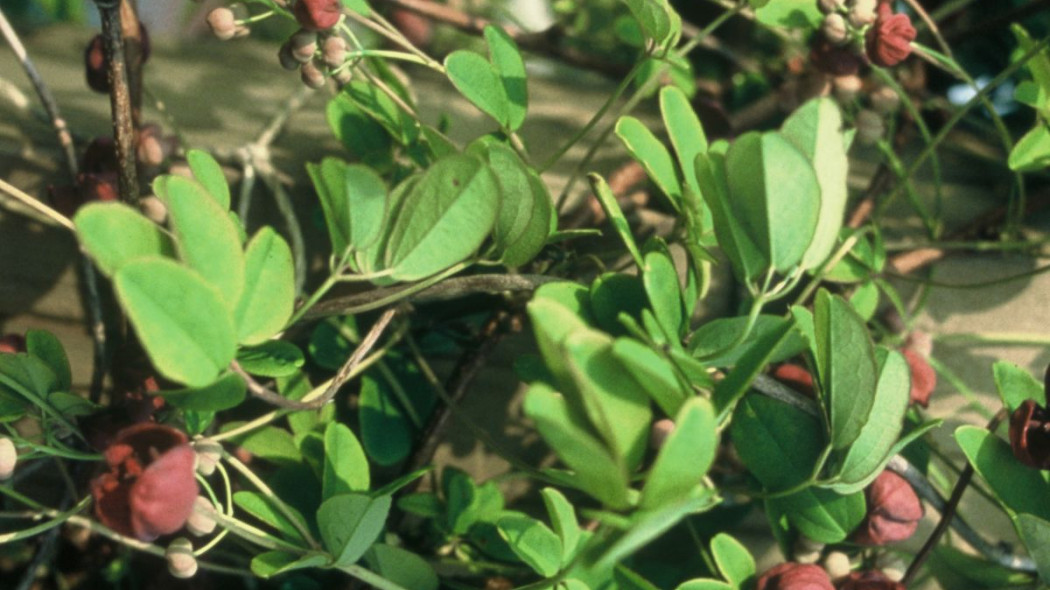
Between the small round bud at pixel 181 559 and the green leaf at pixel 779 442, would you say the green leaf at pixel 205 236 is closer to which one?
the small round bud at pixel 181 559

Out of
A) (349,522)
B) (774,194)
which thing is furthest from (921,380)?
(349,522)

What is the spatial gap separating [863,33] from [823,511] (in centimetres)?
32

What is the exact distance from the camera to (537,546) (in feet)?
1.73

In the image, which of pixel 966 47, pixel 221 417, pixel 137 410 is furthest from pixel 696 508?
pixel 966 47

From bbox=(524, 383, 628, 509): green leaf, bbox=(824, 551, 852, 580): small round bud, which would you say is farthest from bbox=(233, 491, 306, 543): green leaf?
bbox=(824, 551, 852, 580): small round bud

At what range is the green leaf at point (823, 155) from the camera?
0.47 m

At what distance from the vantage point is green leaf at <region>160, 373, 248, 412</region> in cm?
42

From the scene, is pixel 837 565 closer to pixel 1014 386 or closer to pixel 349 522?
pixel 1014 386

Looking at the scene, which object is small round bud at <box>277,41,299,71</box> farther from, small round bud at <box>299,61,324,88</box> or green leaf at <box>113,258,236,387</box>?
green leaf at <box>113,258,236,387</box>

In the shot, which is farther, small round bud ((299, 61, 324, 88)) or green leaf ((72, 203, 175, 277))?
small round bud ((299, 61, 324, 88))

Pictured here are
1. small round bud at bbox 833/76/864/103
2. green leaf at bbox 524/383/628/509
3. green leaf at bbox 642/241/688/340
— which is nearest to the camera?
green leaf at bbox 524/383/628/509

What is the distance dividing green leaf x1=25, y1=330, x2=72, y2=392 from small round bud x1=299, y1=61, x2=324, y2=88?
0.69 feet

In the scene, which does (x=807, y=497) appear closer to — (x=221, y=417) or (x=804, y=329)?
(x=804, y=329)

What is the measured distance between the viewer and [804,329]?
51 cm
